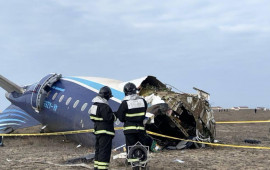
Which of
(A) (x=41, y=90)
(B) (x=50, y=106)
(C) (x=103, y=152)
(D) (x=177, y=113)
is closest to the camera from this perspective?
(C) (x=103, y=152)

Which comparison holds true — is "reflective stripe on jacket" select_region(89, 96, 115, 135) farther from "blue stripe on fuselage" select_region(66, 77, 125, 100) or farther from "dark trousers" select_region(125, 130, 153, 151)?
"blue stripe on fuselage" select_region(66, 77, 125, 100)

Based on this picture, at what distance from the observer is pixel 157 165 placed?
1096 centimetres

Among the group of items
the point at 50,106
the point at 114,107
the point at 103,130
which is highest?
the point at 50,106

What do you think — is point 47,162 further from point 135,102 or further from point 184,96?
point 184,96

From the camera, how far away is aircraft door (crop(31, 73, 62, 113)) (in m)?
18.2

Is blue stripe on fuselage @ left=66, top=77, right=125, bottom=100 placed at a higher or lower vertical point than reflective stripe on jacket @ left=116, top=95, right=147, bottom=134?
higher

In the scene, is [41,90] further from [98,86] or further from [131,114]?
[131,114]

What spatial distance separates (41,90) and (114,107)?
620 cm

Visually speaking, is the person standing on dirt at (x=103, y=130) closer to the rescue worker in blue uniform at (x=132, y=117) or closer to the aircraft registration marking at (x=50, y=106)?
the rescue worker in blue uniform at (x=132, y=117)

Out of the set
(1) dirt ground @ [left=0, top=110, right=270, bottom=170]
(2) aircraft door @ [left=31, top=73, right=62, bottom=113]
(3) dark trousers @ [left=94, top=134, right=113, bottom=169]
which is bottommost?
(1) dirt ground @ [left=0, top=110, right=270, bottom=170]

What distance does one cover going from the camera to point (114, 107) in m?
14.2

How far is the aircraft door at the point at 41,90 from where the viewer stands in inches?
719

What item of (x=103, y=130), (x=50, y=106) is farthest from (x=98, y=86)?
(x=103, y=130)

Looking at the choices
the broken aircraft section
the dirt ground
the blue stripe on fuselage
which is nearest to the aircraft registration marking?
the blue stripe on fuselage
